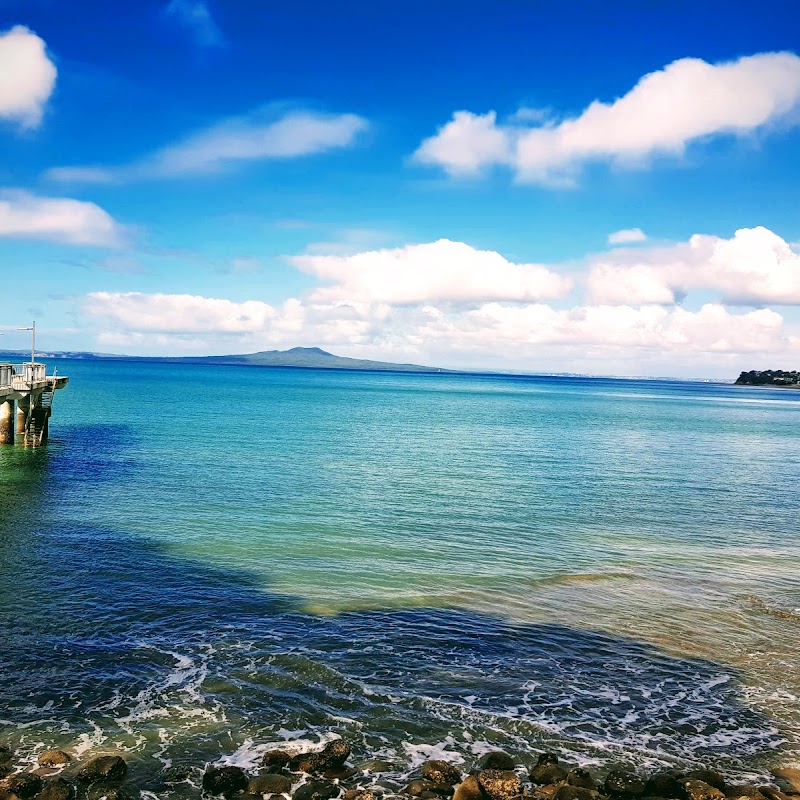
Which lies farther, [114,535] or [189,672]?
[114,535]

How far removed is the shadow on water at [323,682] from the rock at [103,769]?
0.40m

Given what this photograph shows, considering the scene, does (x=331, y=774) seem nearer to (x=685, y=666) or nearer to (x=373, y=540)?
(x=685, y=666)

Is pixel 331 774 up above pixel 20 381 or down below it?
below

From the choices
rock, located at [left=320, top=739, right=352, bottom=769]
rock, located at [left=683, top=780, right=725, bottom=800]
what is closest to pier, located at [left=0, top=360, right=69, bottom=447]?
rock, located at [left=320, top=739, right=352, bottom=769]

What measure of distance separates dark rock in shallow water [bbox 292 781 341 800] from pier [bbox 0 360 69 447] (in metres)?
40.7

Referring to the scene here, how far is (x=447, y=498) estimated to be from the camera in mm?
34750

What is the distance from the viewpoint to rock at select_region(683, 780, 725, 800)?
10.4 meters

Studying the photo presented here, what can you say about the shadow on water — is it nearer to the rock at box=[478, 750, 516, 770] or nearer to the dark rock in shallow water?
the rock at box=[478, 750, 516, 770]

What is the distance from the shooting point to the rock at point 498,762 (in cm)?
1130

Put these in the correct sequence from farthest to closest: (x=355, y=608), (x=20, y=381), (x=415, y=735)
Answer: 1. (x=20, y=381)
2. (x=355, y=608)
3. (x=415, y=735)

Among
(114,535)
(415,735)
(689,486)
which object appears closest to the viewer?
(415,735)

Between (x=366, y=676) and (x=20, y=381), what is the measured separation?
40573 millimetres

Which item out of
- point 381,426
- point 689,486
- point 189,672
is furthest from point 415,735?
point 381,426

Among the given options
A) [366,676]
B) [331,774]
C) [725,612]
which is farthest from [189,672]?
[725,612]
